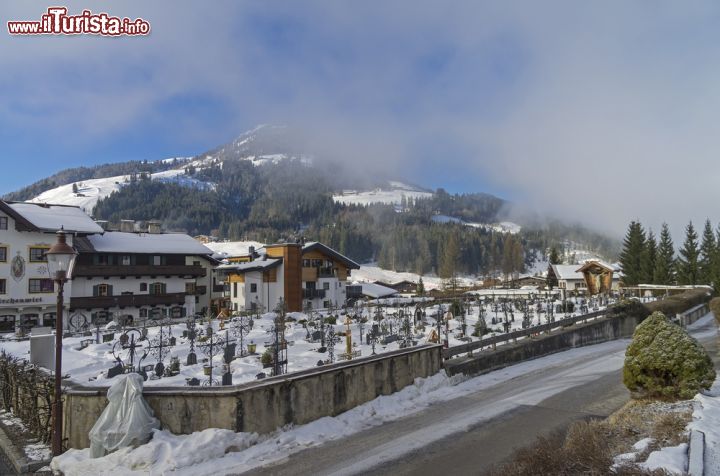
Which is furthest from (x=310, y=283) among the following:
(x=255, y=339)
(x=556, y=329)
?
(x=556, y=329)

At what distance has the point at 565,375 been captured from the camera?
1816 cm

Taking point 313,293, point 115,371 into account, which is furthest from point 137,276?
point 115,371

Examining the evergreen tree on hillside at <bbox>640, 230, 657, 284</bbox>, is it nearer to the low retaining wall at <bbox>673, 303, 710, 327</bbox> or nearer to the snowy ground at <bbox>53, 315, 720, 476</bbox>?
the low retaining wall at <bbox>673, 303, 710, 327</bbox>

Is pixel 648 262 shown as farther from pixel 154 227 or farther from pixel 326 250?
pixel 154 227

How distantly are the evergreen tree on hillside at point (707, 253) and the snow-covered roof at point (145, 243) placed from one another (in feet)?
211

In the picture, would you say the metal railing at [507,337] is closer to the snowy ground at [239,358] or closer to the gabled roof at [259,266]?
the snowy ground at [239,358]

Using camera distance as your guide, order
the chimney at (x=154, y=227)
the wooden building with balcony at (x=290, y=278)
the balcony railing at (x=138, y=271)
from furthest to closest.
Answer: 1. the chimney at (x=154, y=227)
2. the wooden building with balcony at (x=290, y=278)
3. the balcony railing at (x=138, y=271)

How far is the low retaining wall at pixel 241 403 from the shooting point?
10.8m

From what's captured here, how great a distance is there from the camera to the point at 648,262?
2763 inches

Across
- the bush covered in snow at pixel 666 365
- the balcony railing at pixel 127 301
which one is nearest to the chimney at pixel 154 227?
the balcony railing at pixel 127 301

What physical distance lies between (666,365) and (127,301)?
4654 centimetres

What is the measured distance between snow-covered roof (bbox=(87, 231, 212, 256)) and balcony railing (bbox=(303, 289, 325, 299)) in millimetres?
11640

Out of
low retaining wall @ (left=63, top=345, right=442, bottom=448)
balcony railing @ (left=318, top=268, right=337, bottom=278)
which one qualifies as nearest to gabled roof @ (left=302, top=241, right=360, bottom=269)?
balcony railing @ (left=318, top=268, right=337, bottom=278)

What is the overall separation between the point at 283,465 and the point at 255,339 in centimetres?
1813
